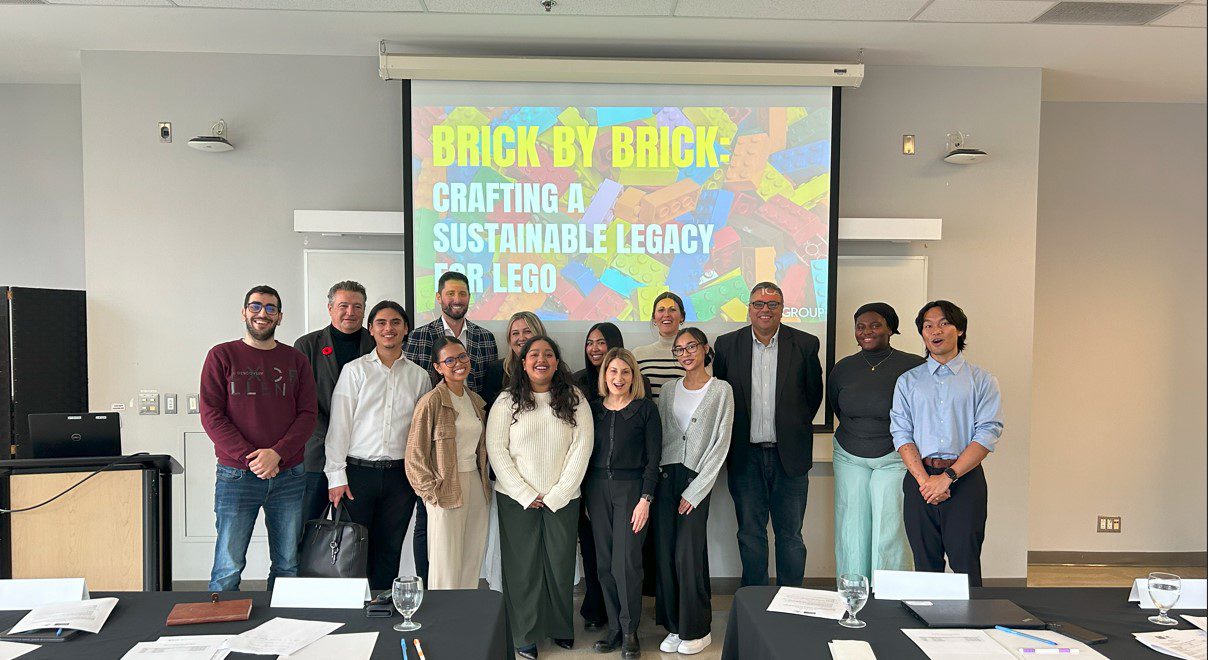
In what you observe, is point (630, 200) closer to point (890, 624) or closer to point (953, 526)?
point (953, 526)

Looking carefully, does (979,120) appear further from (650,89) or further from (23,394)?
(23,394)

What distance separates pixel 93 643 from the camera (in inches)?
72.3

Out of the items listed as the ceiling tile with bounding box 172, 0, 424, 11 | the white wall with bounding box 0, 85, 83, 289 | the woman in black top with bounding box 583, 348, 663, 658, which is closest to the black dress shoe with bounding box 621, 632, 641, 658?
the woman in black top with bounding box 583, 348, 663, 658

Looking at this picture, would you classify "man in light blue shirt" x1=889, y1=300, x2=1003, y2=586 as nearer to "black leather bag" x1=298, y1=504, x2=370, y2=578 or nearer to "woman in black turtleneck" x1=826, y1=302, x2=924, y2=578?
"woman in black turtleneck" x1=826, y1=302, x2=924, y2=578

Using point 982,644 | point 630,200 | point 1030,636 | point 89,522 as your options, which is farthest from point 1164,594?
point 89,522

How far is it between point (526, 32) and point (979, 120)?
274cm

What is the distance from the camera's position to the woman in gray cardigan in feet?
11.6

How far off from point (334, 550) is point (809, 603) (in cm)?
193

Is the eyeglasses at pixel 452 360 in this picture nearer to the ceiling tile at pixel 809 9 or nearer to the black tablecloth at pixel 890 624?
the black tablecloth at pixel 890 624

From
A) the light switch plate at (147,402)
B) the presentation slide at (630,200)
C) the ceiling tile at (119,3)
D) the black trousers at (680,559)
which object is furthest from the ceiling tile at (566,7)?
the light switch plate at (147,402)

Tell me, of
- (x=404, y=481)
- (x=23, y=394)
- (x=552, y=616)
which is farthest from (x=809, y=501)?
(x=23, y=394)

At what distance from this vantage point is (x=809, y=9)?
3.80m

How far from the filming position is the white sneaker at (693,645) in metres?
3.53

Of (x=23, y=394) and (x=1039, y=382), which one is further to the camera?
(x=1039, y=382)
